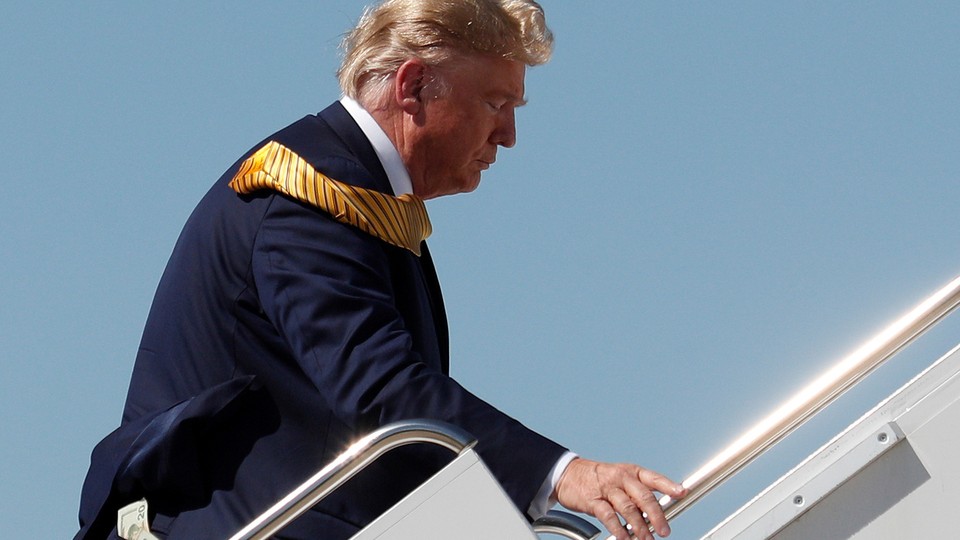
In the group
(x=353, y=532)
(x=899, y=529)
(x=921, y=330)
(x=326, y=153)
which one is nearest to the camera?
(x=899, y=529)

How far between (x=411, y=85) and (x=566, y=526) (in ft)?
4.24

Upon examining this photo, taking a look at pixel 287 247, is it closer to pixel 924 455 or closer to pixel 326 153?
pixel 326 153

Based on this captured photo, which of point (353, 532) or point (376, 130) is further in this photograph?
point (376, 130)

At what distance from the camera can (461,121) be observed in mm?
4434

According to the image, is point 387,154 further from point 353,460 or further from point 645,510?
point 645,510

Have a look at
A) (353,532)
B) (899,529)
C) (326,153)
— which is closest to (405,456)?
(353,532)

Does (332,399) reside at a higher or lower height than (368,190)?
lower

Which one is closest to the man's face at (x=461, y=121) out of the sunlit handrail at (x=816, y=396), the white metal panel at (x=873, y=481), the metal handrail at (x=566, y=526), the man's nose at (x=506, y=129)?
the man's nose at (x=506, y=129)

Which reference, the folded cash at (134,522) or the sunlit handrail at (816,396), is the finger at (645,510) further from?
the folded cash at (134,522)

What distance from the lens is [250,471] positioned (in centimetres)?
393

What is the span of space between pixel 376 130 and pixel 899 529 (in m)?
1.73

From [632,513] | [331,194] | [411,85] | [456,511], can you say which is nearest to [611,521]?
[632,513]

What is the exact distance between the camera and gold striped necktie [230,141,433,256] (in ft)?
13.2

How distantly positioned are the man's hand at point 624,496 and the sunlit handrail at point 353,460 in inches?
10.8
